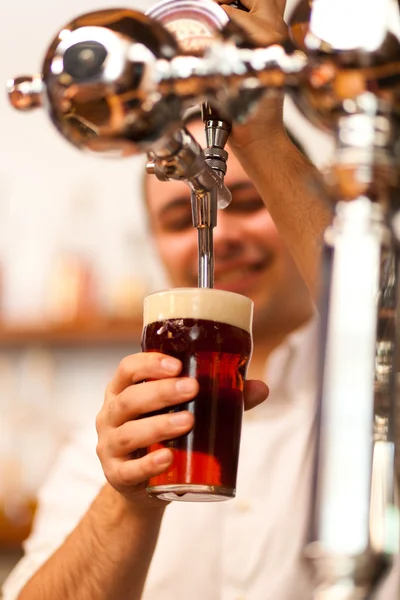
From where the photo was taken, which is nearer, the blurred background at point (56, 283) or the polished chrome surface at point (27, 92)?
the polished chrome surface at point (27, 92)

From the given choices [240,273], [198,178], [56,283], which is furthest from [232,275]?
[198,178]

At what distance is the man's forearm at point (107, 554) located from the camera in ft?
2.97

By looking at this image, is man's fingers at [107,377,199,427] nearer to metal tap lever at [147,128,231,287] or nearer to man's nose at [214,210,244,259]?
metal tap lever at [147,128,231,287]

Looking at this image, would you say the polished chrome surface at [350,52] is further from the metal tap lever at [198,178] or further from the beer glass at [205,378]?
the beer glass at [205,378]

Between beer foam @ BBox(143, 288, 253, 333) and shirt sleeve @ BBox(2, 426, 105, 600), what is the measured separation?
0.99 m

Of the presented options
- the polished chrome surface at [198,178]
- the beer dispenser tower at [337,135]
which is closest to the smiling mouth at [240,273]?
the polished chrome surface at [198,178]

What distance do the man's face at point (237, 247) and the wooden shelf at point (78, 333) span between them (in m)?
0.51

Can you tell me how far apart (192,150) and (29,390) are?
2.27 metres

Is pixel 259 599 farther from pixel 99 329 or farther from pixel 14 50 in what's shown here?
pixel 14 50

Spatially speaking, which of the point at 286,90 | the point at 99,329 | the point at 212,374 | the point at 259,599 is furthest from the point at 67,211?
the point at 286,90

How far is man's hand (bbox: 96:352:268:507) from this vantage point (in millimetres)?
585

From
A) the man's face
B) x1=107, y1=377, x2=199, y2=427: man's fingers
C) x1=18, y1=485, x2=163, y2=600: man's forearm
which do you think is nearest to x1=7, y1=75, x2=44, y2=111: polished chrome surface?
x1=107, y1=377, x2=199, y2=427: man's fingers

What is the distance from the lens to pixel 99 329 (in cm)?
245

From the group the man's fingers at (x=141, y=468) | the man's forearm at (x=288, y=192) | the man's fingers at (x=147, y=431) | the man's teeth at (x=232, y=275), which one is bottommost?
the man's fingers at (x=141, y=468)
